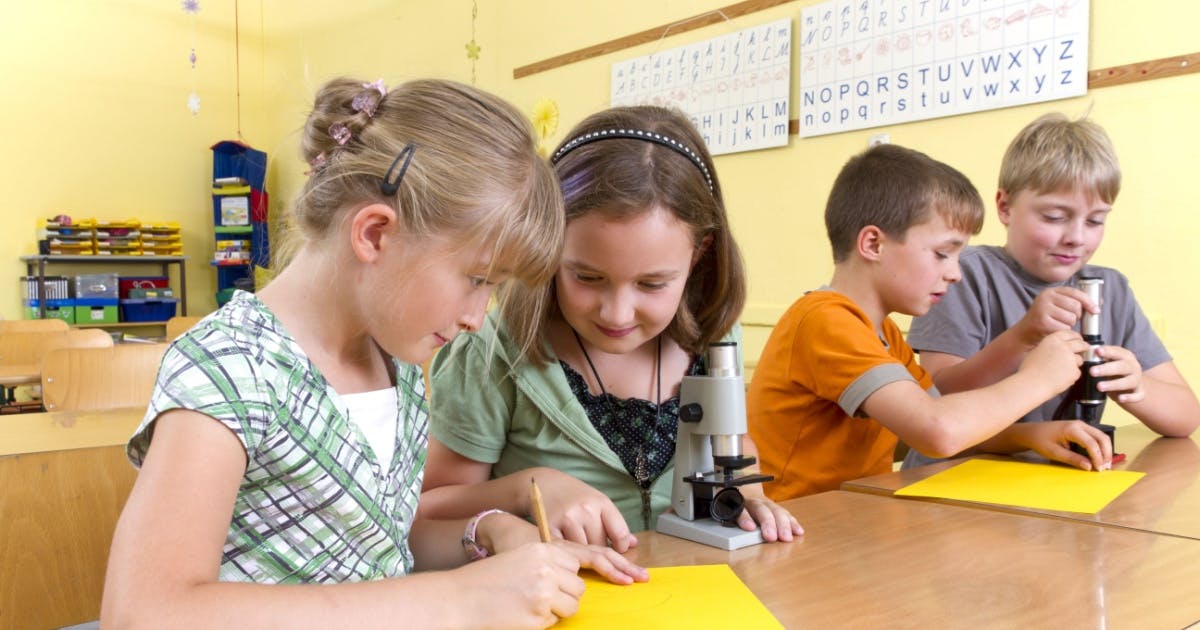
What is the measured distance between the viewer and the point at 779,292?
11.1 ft

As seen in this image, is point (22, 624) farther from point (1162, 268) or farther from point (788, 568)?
point (1162, 268)

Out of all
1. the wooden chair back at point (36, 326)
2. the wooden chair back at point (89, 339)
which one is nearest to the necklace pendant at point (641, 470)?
the wooden chair back at point (89, 339)

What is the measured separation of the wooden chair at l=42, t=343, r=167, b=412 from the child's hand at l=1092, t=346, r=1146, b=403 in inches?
86.0

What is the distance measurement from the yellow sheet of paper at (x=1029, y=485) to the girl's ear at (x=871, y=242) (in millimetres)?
407

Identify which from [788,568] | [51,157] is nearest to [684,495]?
[788,568]

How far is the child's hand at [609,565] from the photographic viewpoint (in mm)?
820

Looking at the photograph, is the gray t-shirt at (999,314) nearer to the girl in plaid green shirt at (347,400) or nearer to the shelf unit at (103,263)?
the girl in plaid green shirt at (347,400)

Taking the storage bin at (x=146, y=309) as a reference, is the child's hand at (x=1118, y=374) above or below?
above

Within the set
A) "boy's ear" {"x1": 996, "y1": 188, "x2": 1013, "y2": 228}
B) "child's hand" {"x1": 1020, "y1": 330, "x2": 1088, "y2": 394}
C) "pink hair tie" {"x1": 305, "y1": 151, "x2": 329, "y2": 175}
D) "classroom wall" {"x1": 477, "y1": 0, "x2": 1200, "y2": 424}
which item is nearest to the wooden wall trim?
"classroom wall" {"x1": 477, "y1": 0, "x2": 1200, "y2": 424}

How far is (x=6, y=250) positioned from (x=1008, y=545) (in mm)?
7608

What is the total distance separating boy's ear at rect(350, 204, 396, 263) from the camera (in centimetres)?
80

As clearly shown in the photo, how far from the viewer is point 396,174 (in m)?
0.80

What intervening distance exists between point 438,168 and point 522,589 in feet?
1.20

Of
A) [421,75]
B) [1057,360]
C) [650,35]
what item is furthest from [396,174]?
[650,35]
